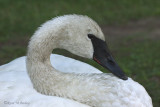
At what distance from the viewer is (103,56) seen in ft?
11.2

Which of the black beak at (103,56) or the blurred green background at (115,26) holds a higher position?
the black beak at (103,56)

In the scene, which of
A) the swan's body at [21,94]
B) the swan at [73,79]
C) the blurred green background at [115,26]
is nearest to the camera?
the swan's body at [21,94]

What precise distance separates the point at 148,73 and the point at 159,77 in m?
0.19

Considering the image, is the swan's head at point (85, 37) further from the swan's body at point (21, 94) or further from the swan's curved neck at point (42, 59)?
the swan's body at point (21, 94)

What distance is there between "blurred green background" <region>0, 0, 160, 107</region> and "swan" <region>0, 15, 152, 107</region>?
1.50m

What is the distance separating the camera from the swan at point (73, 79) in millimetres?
3350

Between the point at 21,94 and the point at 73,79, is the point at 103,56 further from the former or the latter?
the point at 21,94

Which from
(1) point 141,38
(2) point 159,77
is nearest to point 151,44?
(1) point 141,38

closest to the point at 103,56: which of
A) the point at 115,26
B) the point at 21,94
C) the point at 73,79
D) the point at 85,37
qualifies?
the point at 85,37

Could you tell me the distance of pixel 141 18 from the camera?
8914mm

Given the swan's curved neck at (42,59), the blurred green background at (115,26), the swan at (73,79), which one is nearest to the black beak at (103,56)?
the swan at (73,79)

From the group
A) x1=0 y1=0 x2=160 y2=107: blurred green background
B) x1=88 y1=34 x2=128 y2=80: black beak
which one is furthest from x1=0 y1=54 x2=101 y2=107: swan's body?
x1=0 y1=0 x2=160 y2=107: blurred green background

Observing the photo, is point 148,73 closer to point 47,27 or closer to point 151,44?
point 151,44

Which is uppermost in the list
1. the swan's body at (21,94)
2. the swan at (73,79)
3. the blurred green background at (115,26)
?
the swan at (73,79)
